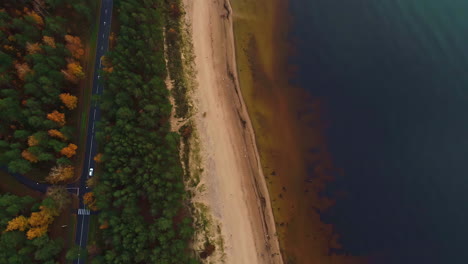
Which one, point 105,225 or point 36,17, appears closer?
point 105,225

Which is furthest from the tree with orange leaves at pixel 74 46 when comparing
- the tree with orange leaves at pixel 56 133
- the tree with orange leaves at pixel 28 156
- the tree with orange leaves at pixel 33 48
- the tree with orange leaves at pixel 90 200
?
the tree with orange leaves at pixel 90 200

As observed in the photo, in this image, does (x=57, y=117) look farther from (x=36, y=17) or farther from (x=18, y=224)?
(x=36, y=17)

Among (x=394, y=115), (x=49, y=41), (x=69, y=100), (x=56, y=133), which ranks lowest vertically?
(x=56, y=133)

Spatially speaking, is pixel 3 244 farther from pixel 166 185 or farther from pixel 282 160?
pixel 282 160

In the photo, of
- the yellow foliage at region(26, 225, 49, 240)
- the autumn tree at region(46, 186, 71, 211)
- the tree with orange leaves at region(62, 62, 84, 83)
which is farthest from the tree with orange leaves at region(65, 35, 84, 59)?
the yellow foliage at region(26, 225, 49, 240)

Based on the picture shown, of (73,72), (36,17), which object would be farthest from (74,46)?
(36,17)

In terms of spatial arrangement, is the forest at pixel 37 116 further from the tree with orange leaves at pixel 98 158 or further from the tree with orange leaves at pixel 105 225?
the tree with orange leaves at pixel 105 225

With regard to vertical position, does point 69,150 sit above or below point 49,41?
below

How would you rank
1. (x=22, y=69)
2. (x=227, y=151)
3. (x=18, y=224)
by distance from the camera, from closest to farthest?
1. (x=18, y=224)
2. (x=22, y=69)
3. (x=227, y=151)
